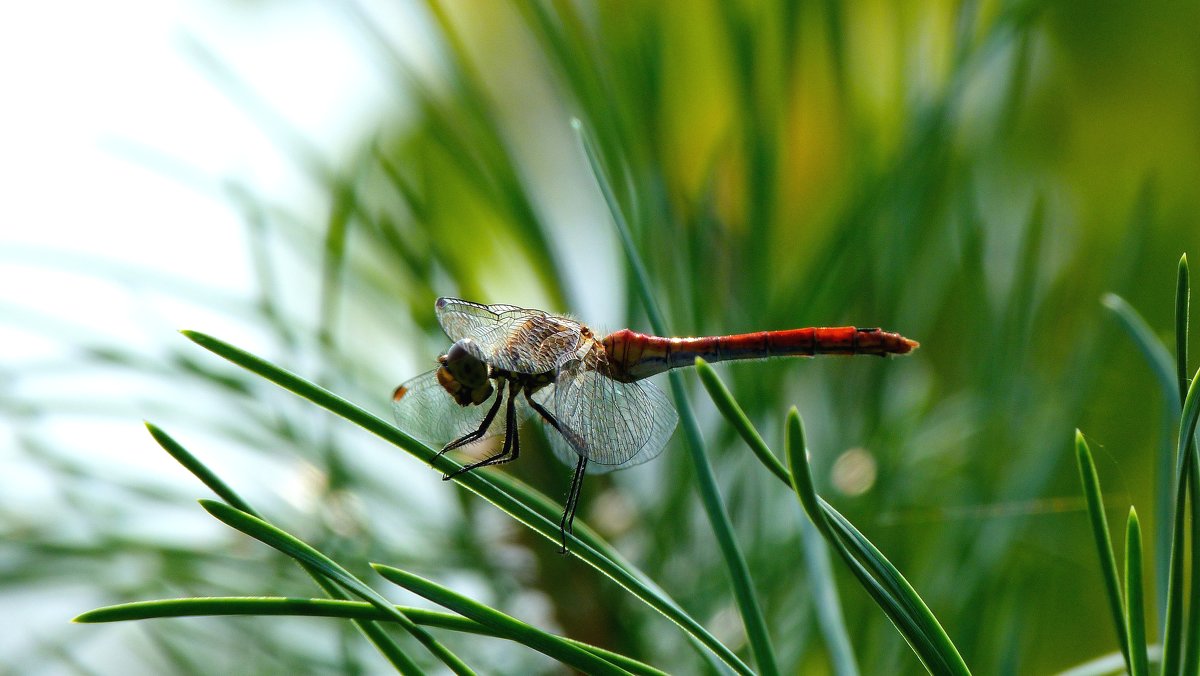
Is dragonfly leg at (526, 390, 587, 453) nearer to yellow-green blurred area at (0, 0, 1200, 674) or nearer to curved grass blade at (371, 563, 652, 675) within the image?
yellow-green blurred area at (0, 0, 1200, 674)

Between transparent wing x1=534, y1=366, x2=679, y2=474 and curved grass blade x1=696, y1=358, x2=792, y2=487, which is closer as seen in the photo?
curved grass blade x1=696, y1=358, x2=792, y2=487

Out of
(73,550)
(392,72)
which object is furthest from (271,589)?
(392,72)

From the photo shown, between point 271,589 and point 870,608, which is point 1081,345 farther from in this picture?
point 271,589

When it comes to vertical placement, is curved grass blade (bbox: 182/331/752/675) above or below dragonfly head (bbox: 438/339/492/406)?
below

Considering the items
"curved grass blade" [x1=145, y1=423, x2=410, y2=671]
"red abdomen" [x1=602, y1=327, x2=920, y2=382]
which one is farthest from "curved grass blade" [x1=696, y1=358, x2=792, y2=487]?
"red abdomen" [x1=602, y1=327, x2=920, y2=382]

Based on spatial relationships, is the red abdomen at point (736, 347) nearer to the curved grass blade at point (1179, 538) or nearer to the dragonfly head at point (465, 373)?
the dragonfly head at point (465, 373)

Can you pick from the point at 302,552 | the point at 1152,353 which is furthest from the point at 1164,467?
the point at 302,552

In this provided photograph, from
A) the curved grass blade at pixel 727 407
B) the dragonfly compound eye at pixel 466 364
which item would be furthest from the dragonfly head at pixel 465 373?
the curved grass blade at pixel 727 407
